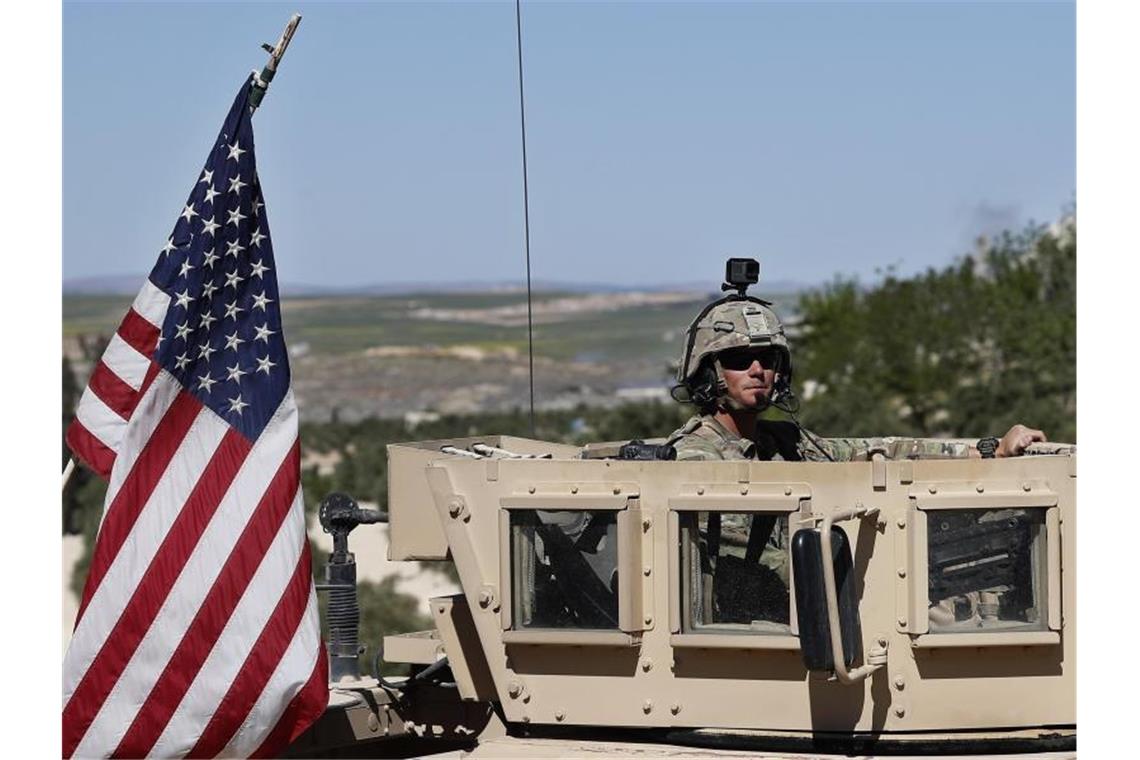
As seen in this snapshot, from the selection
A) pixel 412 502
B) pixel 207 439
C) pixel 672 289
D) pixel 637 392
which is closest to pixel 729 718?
pixel 412 502

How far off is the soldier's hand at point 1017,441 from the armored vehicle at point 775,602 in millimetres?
559

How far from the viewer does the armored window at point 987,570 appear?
8898mm

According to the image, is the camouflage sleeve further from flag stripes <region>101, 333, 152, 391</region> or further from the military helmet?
flag stripes <region>101, 333, 152, 391</region>

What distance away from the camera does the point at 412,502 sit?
995cm

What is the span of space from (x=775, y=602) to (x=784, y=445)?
1.72 meters

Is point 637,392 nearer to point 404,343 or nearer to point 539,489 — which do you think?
point 404,343

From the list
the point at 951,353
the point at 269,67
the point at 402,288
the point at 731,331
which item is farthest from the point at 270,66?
the point at 402,288

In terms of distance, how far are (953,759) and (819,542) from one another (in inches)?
45.8

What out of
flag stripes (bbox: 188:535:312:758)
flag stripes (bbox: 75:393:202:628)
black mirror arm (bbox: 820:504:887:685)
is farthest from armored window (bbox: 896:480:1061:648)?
flag stripes (bbox: 75:393:202:628)

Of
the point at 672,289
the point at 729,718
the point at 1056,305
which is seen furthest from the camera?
the point at 672,289

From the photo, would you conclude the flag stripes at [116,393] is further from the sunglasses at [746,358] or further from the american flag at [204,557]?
the sunglasses at [746,358]

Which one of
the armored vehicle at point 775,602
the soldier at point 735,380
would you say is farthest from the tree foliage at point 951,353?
the armored vehicle at point 775,602

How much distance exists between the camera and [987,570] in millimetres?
8930

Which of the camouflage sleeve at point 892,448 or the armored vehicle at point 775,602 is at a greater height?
the camouflage sleeve at point 892,448
